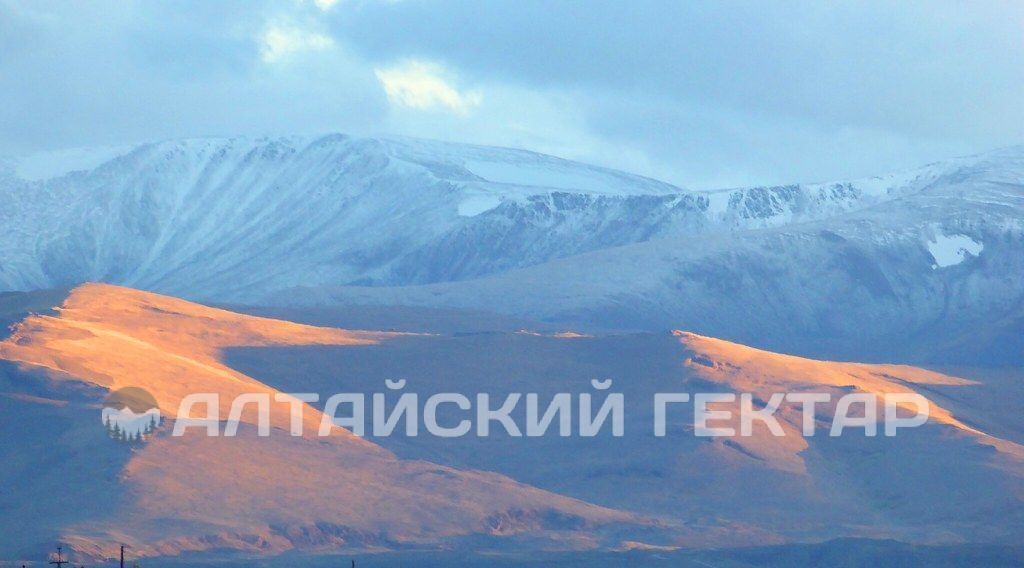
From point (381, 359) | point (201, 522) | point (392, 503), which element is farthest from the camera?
point (381, 359)

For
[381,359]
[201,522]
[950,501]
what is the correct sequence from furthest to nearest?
[381,359] < [950,501] < [201,522]

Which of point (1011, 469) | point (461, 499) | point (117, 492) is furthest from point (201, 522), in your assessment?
point (1011, 469)

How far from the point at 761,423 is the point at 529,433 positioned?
14329 mm

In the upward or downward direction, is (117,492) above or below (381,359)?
below

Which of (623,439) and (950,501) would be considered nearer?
(950,501)

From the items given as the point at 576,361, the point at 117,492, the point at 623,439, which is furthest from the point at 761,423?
the point at 117,492

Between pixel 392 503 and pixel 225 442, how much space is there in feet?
33.5

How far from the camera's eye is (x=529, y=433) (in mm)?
140875

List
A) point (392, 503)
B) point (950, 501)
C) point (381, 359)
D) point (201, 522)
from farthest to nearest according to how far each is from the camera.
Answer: point (381, 359) < point (950, 501) < point (392, 503) < point (201, 522)

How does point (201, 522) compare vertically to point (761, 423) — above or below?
below

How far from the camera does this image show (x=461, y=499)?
395 feet

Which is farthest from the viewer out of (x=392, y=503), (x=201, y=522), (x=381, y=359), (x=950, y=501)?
(x=381, y=359)

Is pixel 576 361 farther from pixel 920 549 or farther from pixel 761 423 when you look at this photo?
pixel 920 549

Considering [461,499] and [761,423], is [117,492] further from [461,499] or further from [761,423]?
[761,423]
